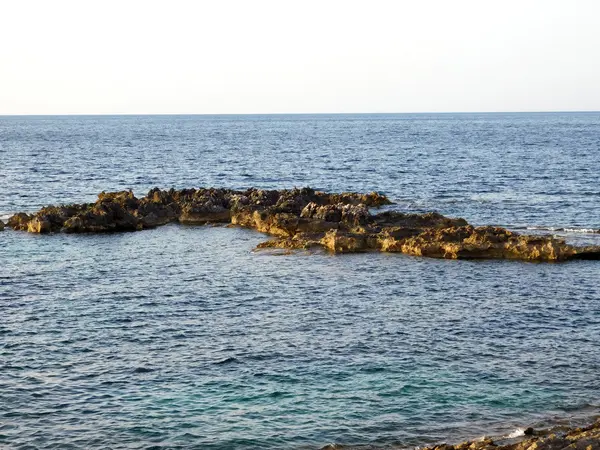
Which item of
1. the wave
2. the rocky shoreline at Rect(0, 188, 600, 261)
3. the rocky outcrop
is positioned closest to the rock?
the rocky shoreline at Rect(0, 188, 600, 261)

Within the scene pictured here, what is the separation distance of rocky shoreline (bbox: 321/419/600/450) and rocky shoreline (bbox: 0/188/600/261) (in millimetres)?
26691

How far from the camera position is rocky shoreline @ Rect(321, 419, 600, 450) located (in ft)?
69.1

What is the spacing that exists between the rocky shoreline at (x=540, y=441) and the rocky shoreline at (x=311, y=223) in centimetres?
2669

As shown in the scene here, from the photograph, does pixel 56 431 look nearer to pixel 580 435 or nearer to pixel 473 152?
pixel 580 435

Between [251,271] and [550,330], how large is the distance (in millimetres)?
18727

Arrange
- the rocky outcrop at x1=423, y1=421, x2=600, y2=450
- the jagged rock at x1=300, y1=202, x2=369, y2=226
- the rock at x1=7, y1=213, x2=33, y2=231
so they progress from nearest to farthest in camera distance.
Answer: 1. the rocky outcrop at x1=423, y1=421, x2=600, y2=450
2. the jagged rock at x1=300, y1=202, x2=369, y2=226
3. the rock at x1=7, y1=213, x2=33, y2=231

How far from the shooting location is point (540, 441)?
21.6 m

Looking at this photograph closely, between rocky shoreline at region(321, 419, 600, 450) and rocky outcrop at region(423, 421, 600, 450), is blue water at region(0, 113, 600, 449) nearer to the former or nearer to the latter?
rocky shoreline at region(321, 419, 600, 450)

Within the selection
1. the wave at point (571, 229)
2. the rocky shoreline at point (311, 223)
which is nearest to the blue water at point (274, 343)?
the wave at point (571, 229)

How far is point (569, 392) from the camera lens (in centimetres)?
2895

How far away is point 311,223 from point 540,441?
37.7 metres

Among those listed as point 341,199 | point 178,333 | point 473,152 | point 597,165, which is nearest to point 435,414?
point 178,333

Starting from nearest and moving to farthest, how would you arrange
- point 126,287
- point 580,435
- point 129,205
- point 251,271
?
point 580,435
point 126,287
point 251,271
point 129,205

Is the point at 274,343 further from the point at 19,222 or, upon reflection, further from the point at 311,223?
the point at 19,222
